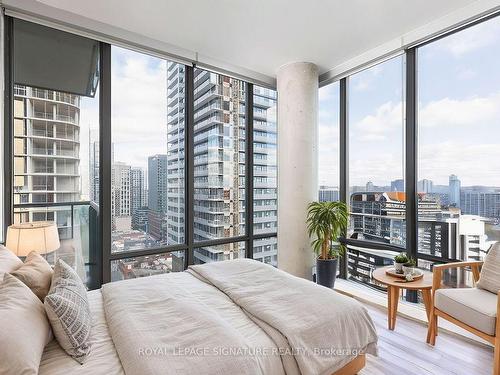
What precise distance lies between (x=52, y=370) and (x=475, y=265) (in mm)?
2998

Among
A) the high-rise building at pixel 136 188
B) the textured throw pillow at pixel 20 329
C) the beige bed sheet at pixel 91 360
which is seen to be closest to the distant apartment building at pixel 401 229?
the high-rise building at pixel 136 188

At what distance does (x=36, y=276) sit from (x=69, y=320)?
0.37 metres

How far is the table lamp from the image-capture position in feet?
6.38

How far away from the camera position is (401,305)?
117 inches

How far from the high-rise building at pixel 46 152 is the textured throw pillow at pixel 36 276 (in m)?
1.33

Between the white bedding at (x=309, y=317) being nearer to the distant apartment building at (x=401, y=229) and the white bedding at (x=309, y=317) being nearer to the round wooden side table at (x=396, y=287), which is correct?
the round wooden side table at (x=396, y=287)

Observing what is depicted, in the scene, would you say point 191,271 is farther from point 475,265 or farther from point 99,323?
→ point 475,265

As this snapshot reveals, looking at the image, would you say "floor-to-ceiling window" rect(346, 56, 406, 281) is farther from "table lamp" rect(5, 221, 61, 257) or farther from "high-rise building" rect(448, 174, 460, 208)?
"table lamp" rect(5, 221, 61, 257)

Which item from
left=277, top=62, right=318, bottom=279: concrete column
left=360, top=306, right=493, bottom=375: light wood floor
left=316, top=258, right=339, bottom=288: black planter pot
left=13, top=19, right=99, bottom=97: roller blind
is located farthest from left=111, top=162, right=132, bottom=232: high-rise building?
left=360, top=306, right=493, bottom=375: light wood floor

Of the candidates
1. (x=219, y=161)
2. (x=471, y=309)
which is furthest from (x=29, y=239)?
(x=471, y=309)

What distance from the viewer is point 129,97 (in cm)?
315

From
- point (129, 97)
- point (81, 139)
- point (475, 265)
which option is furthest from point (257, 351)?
point (129, 97)

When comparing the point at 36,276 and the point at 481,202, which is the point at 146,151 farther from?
the point at 481,202

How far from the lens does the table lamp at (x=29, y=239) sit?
1.95 meters
